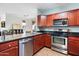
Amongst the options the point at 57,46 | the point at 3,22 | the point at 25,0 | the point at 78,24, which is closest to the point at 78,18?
the point at 78,24

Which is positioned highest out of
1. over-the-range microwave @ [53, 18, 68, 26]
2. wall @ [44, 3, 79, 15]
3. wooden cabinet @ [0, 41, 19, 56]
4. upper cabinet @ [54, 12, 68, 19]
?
wall @ [44, 3, 79, 15]

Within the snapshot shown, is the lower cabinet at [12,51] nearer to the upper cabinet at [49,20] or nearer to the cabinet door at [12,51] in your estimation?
the cabinet door at [12,51]

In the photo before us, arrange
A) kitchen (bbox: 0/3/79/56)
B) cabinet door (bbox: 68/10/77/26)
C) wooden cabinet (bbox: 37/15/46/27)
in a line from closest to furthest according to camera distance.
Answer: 1. kitchen (bbox: 0/3/79/56)
2. cabinet door (bbox: 68/10/77/26)
3. wooden cabinet (bbox: 37/15/46/27)

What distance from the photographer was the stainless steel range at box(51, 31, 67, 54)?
3347 millimetres

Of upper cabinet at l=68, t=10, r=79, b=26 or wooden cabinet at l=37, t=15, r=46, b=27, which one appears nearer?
upper cabinet at l=68, t=10, r=79, b=26

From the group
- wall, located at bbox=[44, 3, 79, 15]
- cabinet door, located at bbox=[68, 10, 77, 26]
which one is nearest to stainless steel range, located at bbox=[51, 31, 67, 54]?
cabinet door, located at bbox=[68, 10, 77, 26]

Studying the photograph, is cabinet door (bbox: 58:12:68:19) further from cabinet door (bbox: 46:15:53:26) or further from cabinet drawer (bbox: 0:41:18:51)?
cabinet drawer (bbox: 0:41:18:51)

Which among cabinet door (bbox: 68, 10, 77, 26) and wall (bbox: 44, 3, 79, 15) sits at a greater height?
wall (bbox: 44, 3, 79, 15)

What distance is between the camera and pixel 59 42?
11.8 feet

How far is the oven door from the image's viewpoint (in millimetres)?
3355

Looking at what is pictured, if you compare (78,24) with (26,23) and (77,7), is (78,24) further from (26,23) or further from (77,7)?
(26,23)

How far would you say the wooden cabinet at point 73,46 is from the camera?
2973 mm

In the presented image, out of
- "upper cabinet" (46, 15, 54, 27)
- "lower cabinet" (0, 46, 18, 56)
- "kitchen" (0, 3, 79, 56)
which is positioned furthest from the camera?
"upper cabinet" (46, 15, 54, 27)

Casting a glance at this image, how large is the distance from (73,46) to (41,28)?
233 centimetres
